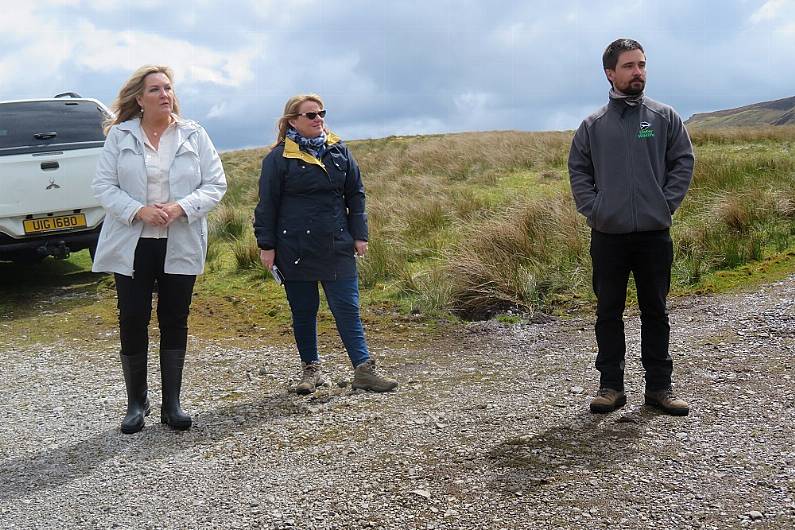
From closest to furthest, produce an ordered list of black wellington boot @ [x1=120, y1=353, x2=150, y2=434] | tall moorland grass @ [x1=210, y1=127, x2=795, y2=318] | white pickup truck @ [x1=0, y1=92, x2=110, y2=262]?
1. black wellington boot @ [x1=120, y1=353, x2=150, y2=434]
2. tall moorland grass @ [x1=210, y1=127, x2=795, y2=318]
3. white pickup truck @ [x1=0, y1=92, x2=110, y2=262]

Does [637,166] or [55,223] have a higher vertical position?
[637,166]

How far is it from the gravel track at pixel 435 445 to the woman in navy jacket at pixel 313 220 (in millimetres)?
469

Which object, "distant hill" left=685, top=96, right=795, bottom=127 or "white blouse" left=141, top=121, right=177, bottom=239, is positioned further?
"distant hill" left=685, top=96, right=795, bottom=127

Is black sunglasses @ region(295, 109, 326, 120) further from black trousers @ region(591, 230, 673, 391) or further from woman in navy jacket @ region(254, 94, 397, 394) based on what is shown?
black trousers @ region(591, 230, 673, 391)

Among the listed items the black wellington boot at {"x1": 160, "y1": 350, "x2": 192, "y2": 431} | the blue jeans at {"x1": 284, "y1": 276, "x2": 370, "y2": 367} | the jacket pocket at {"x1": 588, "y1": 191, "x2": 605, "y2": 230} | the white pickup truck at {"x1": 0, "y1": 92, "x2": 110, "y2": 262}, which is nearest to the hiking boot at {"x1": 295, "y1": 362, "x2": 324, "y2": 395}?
the blue jeans at {"x1": 284, "y1": 276, "x2": 370, "y2": 367}

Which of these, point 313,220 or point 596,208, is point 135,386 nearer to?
point 313,220

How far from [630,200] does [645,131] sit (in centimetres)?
38

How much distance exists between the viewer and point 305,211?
5.10 meters

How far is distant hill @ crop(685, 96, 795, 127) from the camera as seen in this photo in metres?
163

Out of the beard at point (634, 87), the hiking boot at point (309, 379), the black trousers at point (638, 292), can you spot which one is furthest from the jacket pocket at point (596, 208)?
the hiking boot at point (309, 379)

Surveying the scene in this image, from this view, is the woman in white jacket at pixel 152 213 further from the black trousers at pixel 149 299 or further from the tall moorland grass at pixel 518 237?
the tall moorland grass at pixel 518 237

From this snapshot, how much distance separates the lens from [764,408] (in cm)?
439

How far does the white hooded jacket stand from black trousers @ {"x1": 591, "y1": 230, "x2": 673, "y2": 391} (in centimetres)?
231

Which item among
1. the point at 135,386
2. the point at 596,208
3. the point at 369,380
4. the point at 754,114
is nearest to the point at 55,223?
the point at 135,386
